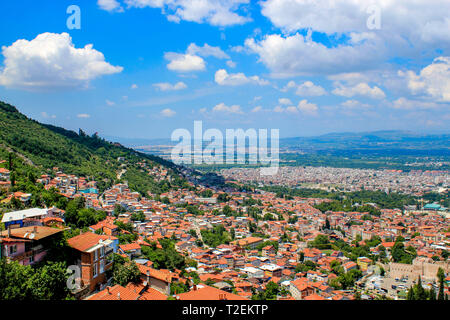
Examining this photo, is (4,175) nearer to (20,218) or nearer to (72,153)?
(20,218)

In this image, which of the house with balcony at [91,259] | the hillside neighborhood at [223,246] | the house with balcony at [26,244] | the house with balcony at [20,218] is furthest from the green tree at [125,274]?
the house with balcony at [20,218]

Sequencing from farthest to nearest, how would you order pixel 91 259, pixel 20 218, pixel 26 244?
pixel 20 218 → pixel 91 259 → pixel 26 244

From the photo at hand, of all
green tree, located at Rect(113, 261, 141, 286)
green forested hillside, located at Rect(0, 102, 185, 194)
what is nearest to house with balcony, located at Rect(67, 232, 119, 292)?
green tree, located at Rect(113, 261, 141, 286)

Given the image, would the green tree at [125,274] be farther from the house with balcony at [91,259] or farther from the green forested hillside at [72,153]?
the green forested hillside at [72,153]

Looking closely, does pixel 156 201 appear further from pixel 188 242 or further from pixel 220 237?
pixel 188 242

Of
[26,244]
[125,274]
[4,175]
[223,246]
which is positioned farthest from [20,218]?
[223,246]

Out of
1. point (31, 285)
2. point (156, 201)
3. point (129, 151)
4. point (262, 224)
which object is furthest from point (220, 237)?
point (129, 151)

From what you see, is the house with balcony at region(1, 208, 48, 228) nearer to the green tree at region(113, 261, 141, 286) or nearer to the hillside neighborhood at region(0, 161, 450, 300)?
the hillside neighborhood at region(0, 161, 450, 300)
